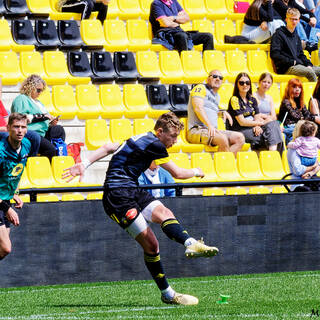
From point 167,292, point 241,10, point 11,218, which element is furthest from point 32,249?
point 241,10

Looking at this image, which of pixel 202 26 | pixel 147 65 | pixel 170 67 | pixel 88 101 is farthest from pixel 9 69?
pixel 202 26

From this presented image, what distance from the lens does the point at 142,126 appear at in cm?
→ 1312

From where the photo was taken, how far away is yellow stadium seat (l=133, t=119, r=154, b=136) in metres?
13.1

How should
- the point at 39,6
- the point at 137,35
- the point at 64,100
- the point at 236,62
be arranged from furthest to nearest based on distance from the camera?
the point at 236,62 → the point at 137,35 → the point at 39,6 → the point at 64,100

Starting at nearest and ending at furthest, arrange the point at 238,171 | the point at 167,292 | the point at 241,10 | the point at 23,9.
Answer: the point at 167,292 < the point at 238,171 < the point at 23,9 < the point at 241,10

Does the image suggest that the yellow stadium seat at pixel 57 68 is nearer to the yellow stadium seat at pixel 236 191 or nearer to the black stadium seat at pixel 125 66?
the black stadium seat at pixel 125 66

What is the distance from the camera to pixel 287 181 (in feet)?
34.3

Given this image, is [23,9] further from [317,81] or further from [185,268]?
[185,268]

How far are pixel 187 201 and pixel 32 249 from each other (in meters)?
1.80

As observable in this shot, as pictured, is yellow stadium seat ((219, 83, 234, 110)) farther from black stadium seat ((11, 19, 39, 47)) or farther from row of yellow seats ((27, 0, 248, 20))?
black stadium seat ((11, 19, 39, 47))

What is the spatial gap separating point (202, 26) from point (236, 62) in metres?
1.14

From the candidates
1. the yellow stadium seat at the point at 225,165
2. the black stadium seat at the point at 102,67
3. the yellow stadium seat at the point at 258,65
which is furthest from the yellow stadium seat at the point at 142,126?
the yellow stadium seat at the point at 258,65

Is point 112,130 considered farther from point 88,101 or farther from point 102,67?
point 102,67

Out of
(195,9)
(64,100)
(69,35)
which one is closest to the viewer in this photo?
(64,100)
